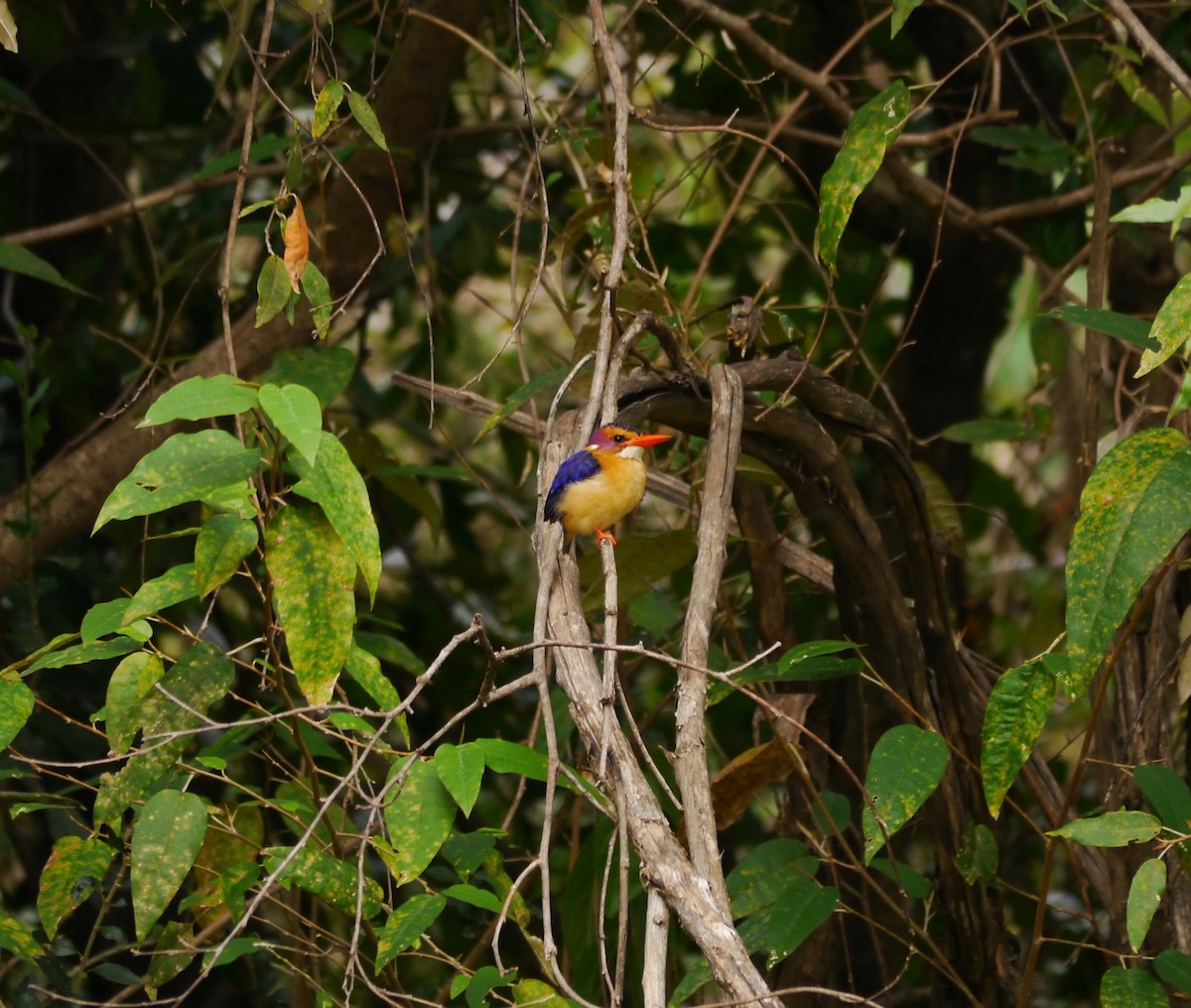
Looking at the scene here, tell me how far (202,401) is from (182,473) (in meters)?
0.10

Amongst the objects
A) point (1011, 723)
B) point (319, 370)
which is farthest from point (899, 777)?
point (319, 370)

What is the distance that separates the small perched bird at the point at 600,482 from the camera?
6.03ft

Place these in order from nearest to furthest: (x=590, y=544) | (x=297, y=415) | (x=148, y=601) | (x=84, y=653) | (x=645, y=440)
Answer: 1. (x=297, y=415)
2. (x=148, y=601)
3. (x=84, y=653)
4. (x=645, y=440)
5. (x=590, y=544)

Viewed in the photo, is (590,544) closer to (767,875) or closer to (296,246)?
(767,875)

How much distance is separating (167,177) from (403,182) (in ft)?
4.14

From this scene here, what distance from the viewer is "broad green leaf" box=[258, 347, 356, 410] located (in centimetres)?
262

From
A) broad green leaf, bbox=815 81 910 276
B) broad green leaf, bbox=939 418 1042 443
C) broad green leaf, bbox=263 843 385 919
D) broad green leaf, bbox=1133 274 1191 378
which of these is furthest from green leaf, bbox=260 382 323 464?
broad green leaf, bbox=939 418 1042 443

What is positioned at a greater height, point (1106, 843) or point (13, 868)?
point (1106, 843)

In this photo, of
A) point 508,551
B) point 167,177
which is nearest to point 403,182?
point 167,177

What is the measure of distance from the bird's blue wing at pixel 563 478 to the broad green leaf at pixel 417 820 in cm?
A: 37

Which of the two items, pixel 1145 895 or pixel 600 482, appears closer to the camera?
pixel 1145 895

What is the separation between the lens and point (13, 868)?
4559 mm

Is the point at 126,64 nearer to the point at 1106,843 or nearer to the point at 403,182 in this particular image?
the point at 403,182

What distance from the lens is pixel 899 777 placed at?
175cm
